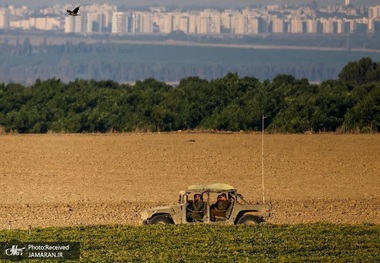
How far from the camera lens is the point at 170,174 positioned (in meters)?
25.5

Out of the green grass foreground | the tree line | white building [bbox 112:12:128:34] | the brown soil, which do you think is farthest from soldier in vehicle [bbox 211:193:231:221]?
white building [bbox 112:12:128:34]

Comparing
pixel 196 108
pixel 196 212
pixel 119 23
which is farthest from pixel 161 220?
pixel 119 23

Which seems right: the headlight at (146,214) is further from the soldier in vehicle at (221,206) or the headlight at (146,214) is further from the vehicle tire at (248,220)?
the vehicle tire at (248,220)

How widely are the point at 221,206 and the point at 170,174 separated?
733 cm

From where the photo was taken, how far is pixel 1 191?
22.9 metres

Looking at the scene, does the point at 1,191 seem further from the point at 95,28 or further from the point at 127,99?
the point at 95,28

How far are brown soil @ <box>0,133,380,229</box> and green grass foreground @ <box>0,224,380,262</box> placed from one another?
6.20 feet

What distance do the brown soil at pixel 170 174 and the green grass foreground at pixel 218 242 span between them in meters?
1.89

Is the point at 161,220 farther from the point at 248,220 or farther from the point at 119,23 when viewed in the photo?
the point at 119,23

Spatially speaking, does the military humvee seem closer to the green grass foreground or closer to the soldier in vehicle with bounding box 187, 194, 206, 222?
the soldier in vehicle with bounding box 187, 194, 206, 222

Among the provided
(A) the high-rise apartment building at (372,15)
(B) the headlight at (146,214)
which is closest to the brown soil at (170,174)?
(B) the headlight at (146,214)

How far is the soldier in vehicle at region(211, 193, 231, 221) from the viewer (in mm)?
18141

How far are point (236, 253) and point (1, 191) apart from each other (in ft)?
28.1

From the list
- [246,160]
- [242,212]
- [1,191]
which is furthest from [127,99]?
[242,212]
